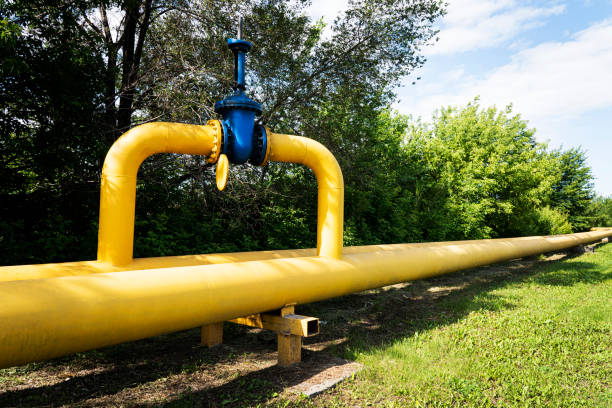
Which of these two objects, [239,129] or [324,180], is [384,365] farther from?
[239,129]

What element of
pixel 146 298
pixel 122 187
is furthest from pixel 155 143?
pixel 146 298

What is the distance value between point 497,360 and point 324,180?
2.47 meters

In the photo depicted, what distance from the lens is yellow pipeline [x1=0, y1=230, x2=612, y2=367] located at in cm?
206

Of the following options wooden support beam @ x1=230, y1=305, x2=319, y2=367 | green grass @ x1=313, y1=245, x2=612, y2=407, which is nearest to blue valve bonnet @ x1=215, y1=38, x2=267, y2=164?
wooden support beam @ x1=230, y1=305, x2=319, y2=367

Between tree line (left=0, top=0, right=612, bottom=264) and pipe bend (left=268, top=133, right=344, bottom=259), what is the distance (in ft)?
6.02

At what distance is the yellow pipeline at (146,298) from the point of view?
206 centimetres

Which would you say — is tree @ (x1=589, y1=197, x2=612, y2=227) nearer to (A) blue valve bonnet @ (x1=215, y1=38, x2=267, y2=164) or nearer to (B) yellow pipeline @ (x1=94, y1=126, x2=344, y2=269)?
(B) yellow pipeline @ (x1=94, y1=126, x2=344, y2=269)

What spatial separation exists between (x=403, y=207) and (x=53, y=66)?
940cm

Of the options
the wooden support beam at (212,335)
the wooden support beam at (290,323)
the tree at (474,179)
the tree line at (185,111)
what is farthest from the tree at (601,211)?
the wooden support beam at (212,335)

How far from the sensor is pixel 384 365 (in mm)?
3393

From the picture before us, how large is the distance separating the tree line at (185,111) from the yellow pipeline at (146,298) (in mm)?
2566

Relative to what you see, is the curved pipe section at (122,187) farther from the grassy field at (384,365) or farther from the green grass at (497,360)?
the green grass at (497,360)

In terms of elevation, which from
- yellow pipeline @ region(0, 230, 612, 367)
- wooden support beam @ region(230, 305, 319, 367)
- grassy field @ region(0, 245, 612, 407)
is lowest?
grassy field @ region(0, 245, 612, 407)

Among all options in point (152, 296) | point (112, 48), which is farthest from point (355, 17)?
point (152, 296)
